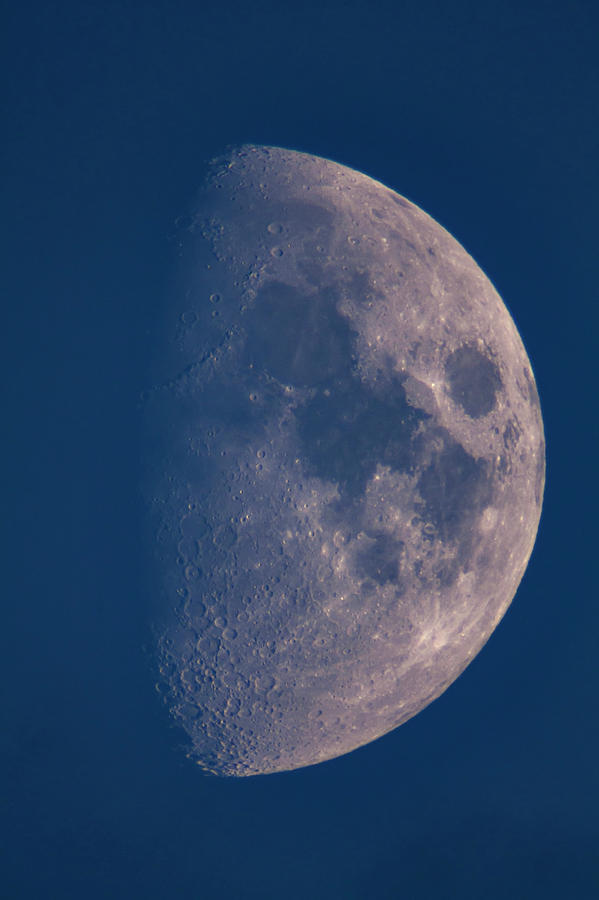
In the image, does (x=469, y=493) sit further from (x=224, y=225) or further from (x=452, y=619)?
(x=224, y=225)

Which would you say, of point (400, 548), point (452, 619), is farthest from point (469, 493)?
point (452, 619)

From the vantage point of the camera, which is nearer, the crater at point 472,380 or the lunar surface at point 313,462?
the lunar surface at point 313,462

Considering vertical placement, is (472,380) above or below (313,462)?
above

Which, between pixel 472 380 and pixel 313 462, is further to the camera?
pixel 472 380

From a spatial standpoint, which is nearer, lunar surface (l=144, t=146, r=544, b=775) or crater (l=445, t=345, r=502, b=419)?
lunar surface (l=144, t=146, r=544, b=775)
